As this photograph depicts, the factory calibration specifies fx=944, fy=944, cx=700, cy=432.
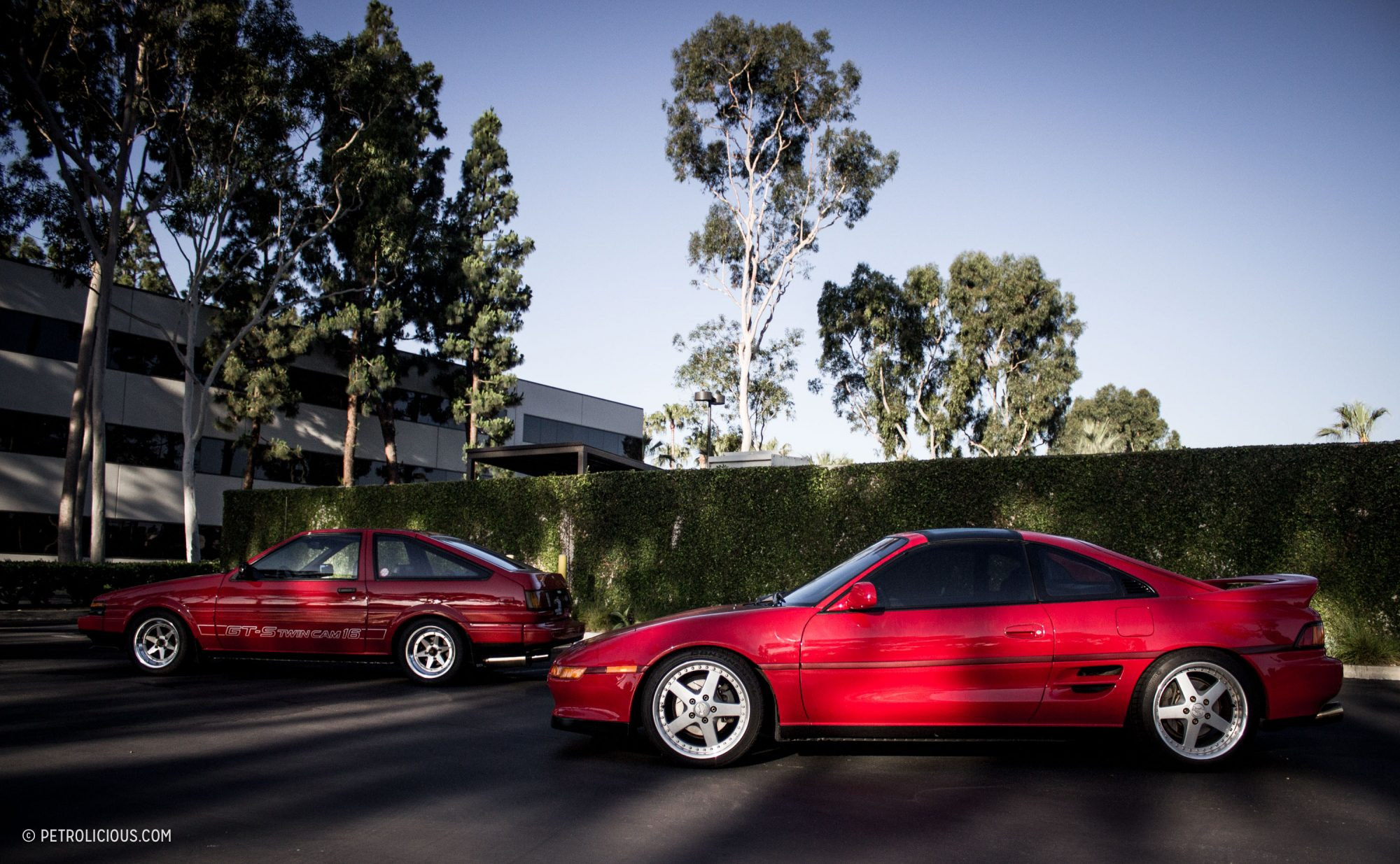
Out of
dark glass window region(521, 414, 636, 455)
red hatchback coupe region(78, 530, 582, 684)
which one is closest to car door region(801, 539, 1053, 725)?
red hatchback coupe region(78, 530, 582, 684)

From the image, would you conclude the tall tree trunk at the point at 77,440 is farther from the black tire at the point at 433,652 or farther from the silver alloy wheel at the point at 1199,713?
the silver alloy wheel at the point at 1199,713

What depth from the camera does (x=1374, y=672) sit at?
1027cm

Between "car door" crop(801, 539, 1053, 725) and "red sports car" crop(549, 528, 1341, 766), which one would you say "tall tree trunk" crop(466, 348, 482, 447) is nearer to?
"red sports car" crop(549, 528, 1341, 766)

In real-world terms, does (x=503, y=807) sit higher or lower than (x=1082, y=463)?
lower

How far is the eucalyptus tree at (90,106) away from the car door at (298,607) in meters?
18.2

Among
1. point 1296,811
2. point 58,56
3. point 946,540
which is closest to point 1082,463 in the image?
point 946,540

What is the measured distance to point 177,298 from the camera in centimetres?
3222

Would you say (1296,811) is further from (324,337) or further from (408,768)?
(324,337)

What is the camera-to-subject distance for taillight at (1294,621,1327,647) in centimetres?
558

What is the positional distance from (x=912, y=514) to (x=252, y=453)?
25.8m

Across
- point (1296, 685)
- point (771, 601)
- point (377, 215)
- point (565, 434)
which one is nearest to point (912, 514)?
point (771, 601)

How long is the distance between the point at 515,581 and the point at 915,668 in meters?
4.80

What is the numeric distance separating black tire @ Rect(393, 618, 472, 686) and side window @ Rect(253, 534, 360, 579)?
2.75 feet

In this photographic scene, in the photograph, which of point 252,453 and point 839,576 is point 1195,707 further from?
point 252,453
